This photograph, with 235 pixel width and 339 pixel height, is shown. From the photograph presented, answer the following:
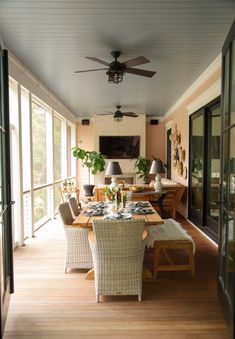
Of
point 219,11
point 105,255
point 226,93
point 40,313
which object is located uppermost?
point 219,11

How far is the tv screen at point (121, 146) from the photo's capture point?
906 cm

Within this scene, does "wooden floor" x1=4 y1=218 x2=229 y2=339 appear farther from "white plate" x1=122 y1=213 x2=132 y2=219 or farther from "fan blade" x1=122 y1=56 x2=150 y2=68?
"fan blade" x1=122 y1=56 x2=150 y2=68

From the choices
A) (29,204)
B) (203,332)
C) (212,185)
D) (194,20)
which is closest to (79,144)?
(29,204)

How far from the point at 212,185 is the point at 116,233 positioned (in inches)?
115

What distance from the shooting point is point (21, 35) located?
3.37 metres

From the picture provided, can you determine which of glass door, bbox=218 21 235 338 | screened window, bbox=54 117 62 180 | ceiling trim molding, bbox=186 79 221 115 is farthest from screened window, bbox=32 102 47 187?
glass door, bbox=218 21 235 338

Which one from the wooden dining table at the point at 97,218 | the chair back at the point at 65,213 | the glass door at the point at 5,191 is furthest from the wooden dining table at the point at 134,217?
the glass door at the point at 5,191

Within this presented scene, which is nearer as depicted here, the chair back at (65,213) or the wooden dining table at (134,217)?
the wooden dining table at (134,217)

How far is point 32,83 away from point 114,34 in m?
2.26

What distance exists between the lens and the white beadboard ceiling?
8.98 feet

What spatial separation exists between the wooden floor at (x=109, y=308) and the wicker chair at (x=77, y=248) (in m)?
0.14

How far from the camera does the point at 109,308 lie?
2613 mm

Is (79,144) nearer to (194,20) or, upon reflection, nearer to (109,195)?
(109,195)

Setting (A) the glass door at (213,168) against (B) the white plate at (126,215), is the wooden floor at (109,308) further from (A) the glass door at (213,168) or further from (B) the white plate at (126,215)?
(A) the glass door at (213,168)
